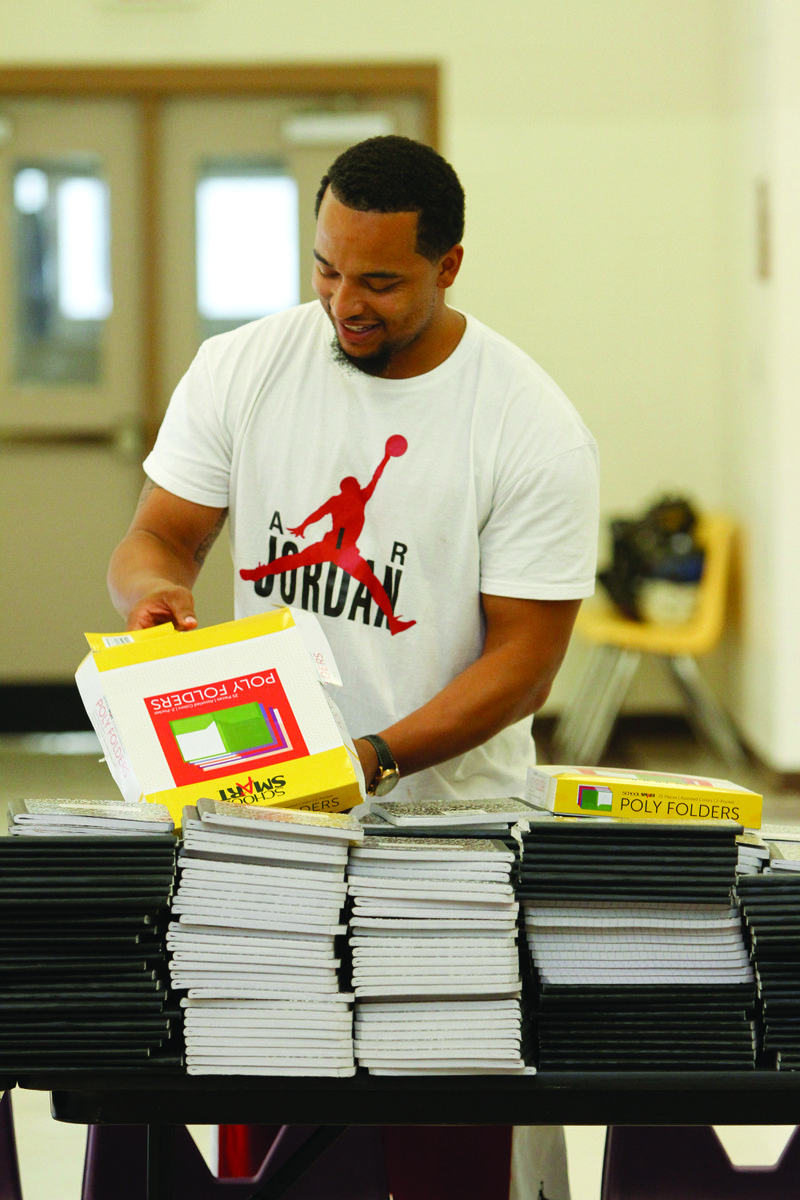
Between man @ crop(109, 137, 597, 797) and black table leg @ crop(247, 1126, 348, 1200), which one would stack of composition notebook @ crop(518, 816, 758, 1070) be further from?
man @ crop(109, 137, 597, 797)

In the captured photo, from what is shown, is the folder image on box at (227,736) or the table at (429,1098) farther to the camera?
the folder image on box at (227,736)

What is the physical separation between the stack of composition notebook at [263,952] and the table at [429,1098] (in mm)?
31

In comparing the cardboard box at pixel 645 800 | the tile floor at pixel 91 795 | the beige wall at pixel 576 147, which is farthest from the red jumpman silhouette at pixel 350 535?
the beige wall at pixel 576 147

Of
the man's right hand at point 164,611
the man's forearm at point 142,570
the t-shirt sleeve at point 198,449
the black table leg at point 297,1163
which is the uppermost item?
the t-shirt sleeve at point 198,449

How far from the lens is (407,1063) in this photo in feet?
3.88

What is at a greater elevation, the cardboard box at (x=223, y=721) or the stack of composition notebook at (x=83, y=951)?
the cardboard box at (x=223, y=721)

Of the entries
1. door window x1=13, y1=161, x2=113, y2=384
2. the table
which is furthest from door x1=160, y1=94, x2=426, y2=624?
the table

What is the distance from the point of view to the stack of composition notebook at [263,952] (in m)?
1.17

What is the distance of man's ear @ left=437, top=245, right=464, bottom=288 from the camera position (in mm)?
1665

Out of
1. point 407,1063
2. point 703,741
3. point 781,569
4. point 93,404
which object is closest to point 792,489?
point 781,569

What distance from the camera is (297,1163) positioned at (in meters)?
1.28

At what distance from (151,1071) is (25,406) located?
172 inches

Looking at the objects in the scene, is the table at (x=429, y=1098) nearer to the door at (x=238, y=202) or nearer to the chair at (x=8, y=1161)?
the chair at (x=8, y=1161)

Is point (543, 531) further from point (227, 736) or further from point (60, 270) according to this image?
point (60, 270)
